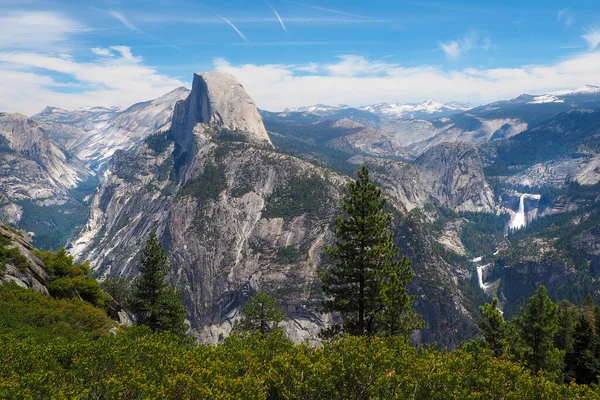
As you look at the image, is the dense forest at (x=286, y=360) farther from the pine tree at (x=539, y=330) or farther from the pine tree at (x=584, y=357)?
the pine tree at (x=584, y=357)

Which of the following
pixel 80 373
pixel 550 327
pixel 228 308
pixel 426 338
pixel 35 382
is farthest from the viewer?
pixel 228 308

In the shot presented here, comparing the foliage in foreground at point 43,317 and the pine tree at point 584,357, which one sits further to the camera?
the pine tree at point 584,357

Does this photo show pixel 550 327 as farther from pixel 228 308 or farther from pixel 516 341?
pixel 228 308

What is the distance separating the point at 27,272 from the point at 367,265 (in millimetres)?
33430

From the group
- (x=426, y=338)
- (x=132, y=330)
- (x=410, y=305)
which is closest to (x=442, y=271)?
(x=426, y=338)

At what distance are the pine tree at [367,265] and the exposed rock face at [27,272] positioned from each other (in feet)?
91.8

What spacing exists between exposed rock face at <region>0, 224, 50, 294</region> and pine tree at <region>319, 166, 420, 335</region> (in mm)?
27970

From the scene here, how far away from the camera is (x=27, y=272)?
38.9 meters

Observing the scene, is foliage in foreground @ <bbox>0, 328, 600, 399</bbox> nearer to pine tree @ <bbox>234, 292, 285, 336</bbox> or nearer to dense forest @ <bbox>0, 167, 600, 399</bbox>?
dense forest @ <bbox>0, 167, 600, 399</bbox>

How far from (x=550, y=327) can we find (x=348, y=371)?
130ft

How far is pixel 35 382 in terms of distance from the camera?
13398mm

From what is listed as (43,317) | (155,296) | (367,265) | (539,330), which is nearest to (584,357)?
(539,330)

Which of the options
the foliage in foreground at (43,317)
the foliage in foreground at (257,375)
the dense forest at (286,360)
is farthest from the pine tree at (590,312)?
the foliage in foreground at (43,317)

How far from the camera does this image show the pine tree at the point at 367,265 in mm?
33781
